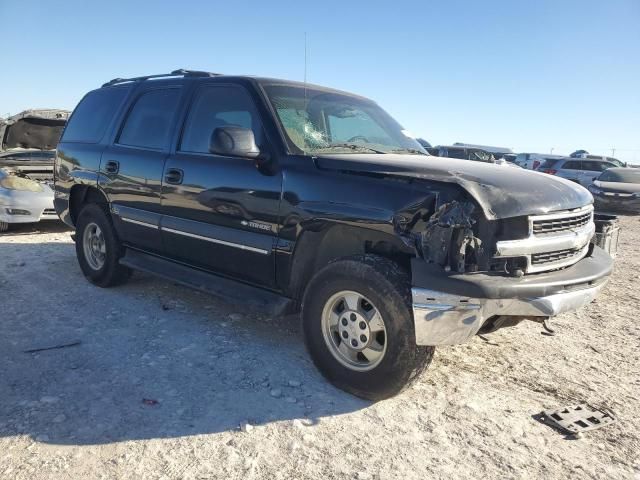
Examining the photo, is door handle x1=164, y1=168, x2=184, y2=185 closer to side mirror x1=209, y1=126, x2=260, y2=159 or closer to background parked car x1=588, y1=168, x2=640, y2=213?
side mirror x1=209, y1=126, x2=260, y2=159

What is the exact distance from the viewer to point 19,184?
26.5 feet

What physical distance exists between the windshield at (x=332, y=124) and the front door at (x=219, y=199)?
227 millimetres

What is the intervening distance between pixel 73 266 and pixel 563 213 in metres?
5.47

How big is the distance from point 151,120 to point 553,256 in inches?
143

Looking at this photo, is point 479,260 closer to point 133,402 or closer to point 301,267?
point 301,267

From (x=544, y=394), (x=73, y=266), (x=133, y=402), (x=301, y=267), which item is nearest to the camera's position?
(x=133, y=402)

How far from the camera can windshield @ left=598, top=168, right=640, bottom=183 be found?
14964 millimetres

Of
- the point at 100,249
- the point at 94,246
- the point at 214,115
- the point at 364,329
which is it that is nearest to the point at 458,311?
the point at 364,329

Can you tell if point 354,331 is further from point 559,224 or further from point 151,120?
point 151,120

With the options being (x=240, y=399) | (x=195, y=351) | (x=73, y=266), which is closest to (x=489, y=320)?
(x=240, y=399)

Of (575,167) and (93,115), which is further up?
(93,115)

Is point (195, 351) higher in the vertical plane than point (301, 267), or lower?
lower

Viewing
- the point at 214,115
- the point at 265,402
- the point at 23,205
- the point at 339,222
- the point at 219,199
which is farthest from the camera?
the point at 23,205

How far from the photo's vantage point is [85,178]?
543 cm
